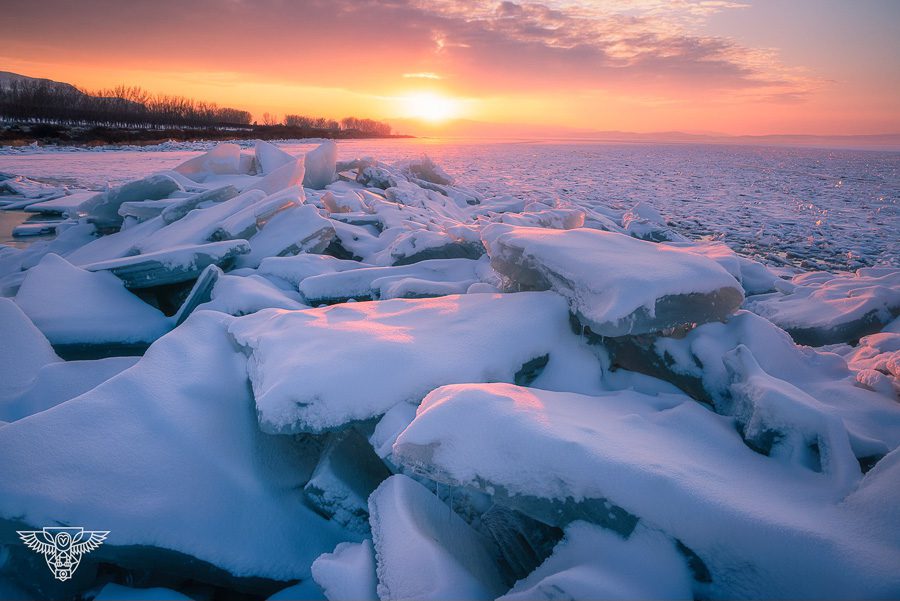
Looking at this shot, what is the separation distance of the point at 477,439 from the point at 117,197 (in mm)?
5356

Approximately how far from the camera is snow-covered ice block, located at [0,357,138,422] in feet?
6.10

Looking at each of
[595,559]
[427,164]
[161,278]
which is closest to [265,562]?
[595,559]

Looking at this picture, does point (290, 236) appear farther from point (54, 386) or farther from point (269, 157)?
point (269, 157)

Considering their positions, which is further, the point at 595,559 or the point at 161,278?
the point at 161,278

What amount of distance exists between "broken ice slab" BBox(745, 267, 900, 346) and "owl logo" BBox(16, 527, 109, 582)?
3.47 m

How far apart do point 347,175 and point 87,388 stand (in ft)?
24.3

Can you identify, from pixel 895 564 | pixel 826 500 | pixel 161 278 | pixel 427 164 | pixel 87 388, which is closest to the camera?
pixel 895 564

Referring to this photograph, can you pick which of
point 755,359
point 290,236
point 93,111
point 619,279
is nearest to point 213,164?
point 290,236

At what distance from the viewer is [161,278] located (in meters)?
3.06

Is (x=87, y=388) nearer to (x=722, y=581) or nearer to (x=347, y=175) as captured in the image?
(x=722, y=581)

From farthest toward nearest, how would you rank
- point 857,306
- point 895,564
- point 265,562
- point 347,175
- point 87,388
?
point 347,175 → point 857,306 → point 87,388 → point 265,562 → point 895,564

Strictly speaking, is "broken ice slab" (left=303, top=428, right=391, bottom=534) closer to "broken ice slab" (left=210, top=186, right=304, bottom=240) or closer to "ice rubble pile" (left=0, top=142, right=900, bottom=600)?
"ice rubble pile" (left=0, top=142, right=900, bottom=600)

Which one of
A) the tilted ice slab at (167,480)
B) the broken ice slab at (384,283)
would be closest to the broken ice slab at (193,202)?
the broken ice slab at (384,283)

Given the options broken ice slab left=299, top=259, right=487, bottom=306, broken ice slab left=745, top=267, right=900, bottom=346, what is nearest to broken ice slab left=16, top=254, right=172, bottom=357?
broken ice slab left=299, top=259, right=487, bottom=306
